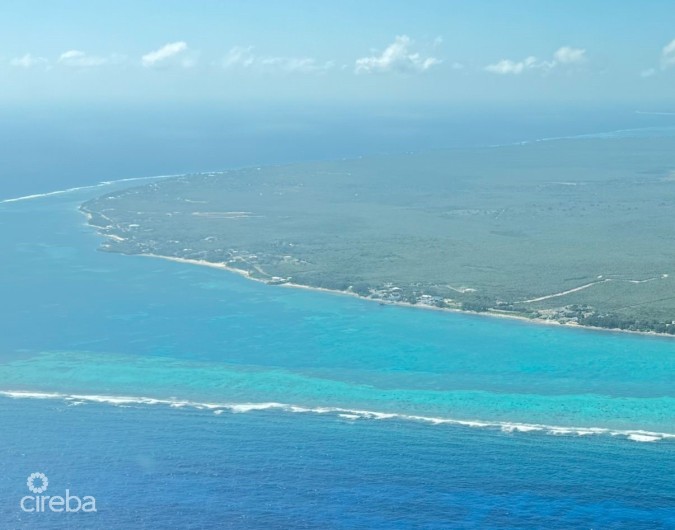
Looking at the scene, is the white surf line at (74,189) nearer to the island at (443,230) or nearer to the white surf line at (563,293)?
the island at (443,230)

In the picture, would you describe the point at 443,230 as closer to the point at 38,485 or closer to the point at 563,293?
the point at 563,293

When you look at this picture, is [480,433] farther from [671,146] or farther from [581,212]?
[671,146]

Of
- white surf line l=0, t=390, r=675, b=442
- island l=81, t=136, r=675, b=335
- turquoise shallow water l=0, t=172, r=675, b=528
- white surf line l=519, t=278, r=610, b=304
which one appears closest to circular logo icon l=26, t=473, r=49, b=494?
turquoise shallow water l=0, t=172, r=675, b=528

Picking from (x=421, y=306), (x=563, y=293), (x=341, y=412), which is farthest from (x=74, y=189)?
(x=341, y=412)

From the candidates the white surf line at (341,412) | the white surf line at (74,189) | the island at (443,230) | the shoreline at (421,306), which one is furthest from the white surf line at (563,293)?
the white surf line at (74,189)

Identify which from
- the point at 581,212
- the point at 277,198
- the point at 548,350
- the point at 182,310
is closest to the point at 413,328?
the point at 548,350

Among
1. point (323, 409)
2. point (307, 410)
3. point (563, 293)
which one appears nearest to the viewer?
point (307, 410)
